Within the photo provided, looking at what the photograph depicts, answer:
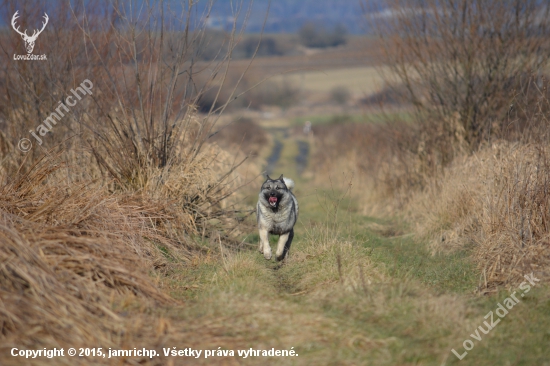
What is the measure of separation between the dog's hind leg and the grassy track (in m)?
0.74

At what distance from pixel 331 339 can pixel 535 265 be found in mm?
3212

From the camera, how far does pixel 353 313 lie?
→ 6.20m

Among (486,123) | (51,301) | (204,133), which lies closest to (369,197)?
(486,123)

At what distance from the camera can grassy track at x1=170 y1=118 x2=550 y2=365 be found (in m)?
5.43

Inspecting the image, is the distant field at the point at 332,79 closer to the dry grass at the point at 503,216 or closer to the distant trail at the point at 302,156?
the distant trail at the point at 302,156

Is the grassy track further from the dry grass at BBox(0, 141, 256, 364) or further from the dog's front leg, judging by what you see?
the dog's front leg

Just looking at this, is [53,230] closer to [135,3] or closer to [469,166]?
[135,3]

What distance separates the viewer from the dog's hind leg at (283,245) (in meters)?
9.25

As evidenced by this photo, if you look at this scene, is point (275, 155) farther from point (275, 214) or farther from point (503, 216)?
point (503, 216)

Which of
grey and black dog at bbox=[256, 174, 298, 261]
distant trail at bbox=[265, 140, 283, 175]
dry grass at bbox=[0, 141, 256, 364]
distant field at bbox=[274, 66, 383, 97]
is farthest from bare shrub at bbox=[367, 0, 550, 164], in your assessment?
→ distant field at bbox=[274, 66, 383, 97]

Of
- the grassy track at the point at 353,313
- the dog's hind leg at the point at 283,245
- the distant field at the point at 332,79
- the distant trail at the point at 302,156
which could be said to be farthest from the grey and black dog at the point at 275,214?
the distant field at the point at 332,79

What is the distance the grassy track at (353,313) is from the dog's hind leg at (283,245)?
2.44 ft

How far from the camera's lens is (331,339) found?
563 cm

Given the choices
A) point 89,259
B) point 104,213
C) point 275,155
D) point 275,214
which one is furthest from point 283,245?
point 275,155
